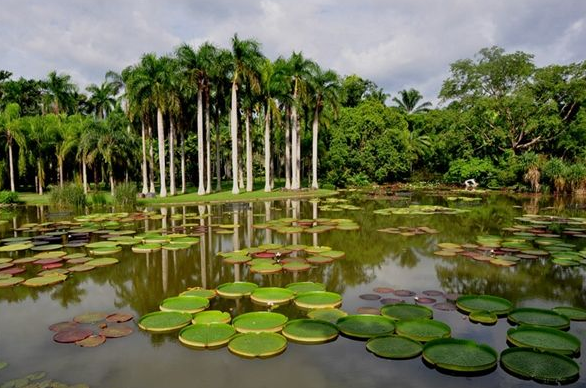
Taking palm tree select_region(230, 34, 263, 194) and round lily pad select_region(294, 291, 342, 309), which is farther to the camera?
palm tree select_region(230, 34, 263, 194)

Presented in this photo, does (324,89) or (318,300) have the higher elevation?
(324,89)

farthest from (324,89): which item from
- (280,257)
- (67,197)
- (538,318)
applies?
(538,318)

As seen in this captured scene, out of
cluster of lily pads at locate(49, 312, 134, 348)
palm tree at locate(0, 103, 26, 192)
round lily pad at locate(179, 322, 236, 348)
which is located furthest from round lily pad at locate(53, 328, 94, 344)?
palm tree at locate(0, 103, 26, 192)

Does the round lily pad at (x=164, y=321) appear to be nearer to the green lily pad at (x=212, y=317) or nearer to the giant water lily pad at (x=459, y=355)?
the green lily pad at (x=212, y=317)

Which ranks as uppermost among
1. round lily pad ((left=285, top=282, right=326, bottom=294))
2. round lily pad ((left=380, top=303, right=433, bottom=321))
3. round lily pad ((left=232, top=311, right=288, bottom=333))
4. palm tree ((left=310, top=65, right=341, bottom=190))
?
palm tree ((left=310, top=65, right=341, bottom=190))

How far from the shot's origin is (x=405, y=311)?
8047mm

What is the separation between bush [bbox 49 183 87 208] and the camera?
86.2 ft

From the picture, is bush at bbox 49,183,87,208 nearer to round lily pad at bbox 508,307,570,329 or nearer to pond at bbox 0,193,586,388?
pond at bbox 0,193,586,388

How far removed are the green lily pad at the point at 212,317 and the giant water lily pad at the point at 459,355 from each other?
3.57 m

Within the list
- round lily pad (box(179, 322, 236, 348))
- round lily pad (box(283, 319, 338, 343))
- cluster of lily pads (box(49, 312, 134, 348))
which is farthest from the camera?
cluster of lily pads (box(49, 312, 134, 348))

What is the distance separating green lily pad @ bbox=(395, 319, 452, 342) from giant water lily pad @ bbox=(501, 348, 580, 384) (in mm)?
1026

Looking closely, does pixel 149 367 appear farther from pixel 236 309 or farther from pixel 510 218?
pixel 510 218

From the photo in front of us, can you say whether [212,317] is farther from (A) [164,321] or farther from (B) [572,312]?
(B) [572,312]

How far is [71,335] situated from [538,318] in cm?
858
